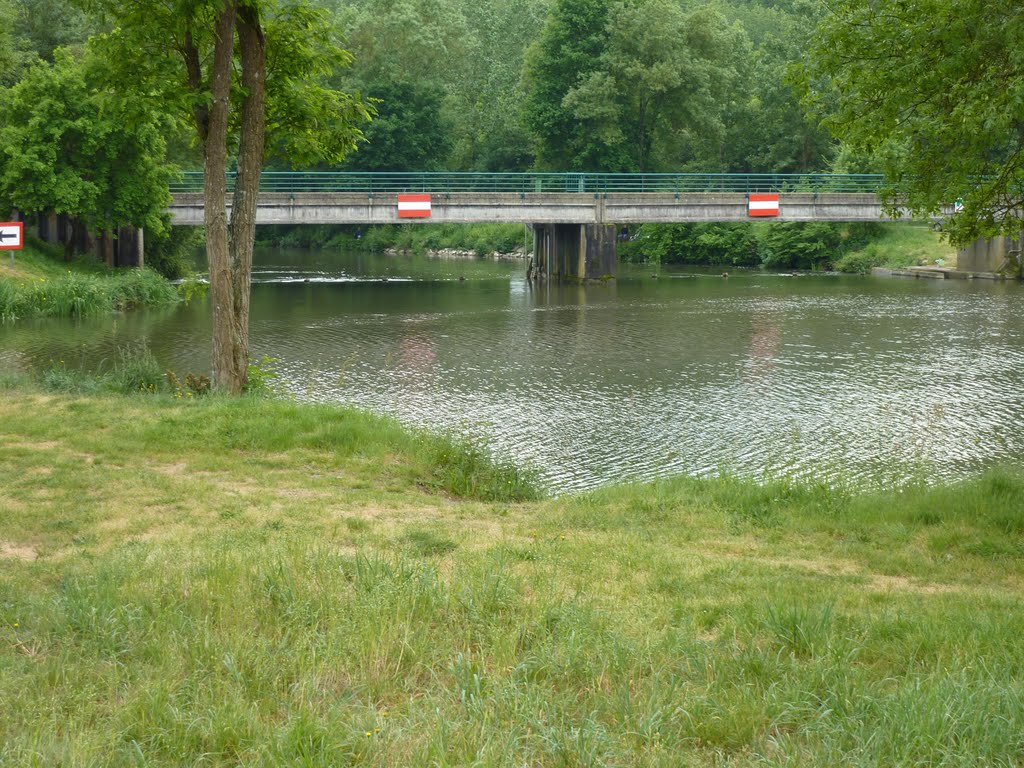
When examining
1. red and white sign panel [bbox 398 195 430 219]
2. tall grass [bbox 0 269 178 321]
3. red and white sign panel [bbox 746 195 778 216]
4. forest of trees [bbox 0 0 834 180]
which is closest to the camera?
tall grass [bbox 0 269 178 321]

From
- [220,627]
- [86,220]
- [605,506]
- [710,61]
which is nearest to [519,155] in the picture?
[710,61]

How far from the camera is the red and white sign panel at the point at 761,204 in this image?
50719 mm

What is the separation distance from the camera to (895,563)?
909 cm

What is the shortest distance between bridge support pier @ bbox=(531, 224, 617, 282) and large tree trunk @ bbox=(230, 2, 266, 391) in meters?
35.5

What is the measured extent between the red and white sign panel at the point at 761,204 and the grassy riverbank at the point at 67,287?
85.0 feet

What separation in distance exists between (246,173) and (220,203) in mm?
667

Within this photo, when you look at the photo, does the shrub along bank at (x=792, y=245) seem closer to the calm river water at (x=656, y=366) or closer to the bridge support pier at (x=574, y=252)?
the calm river water at (x=656, y=366)

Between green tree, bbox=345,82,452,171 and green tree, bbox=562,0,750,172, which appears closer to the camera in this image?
green tree, bbox=562,0,750,172

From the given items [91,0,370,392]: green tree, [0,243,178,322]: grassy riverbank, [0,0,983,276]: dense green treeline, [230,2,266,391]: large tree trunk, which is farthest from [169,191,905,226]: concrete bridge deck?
[230,2,266,391]: large tree trunk

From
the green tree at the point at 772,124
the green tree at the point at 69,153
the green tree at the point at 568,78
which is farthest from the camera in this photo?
the green tree at the point at 772,124

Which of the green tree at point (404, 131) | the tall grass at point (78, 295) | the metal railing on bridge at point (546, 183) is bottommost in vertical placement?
the tall grass at point (78, 295)

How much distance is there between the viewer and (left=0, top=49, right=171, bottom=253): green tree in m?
36.3

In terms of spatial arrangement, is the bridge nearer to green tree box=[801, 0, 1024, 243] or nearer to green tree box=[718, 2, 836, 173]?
green tree box=[718, 2, 836, 173]

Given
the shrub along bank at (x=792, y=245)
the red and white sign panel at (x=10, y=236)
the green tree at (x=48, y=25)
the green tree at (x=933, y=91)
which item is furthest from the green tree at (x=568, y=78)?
the green tree at (x=933, y=91)
